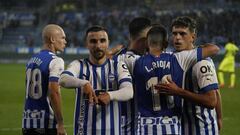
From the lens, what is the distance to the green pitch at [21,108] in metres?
12.0

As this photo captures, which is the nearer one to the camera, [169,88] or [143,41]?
[169,88]

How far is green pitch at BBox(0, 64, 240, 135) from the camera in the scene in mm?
11953

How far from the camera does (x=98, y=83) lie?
533 centimetres

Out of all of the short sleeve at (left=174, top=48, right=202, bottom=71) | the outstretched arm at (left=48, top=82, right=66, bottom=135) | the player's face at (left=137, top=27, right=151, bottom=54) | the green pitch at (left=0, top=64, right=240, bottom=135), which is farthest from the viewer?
the green pitch at (left=0, top=64, right=240, bottom=135)

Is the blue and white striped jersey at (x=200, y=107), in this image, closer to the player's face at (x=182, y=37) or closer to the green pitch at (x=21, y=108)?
the player's face at (x=182, y=37)

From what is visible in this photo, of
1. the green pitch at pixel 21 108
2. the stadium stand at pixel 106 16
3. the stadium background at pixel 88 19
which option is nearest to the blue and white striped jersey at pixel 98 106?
the green pitch at pixel 21 108

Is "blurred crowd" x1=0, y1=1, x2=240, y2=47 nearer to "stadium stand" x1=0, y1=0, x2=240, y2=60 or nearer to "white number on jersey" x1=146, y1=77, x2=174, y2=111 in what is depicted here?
"stadium stand" x1=0, y1=0, x2=240, y2=60

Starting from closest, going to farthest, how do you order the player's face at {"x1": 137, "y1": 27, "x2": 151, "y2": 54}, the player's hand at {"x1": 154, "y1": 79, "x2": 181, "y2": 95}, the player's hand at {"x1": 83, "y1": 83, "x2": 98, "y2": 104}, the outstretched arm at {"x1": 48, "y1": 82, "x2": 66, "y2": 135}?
the player's hand at {"x1": 83, "y1": 83, "x2": 98, "y2": 104}, the player's hand at {"x1": 154, "y1": 79, "x2": 181, "y2": 95}, the player's face at {"x1": 137, "y1": 27, "x2": 151, "y2": 54}, the outstretched arm at {"x1": 48, "y1": 82, "x2": 66, "y2": 135}

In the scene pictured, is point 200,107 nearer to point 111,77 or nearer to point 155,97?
point 155,97

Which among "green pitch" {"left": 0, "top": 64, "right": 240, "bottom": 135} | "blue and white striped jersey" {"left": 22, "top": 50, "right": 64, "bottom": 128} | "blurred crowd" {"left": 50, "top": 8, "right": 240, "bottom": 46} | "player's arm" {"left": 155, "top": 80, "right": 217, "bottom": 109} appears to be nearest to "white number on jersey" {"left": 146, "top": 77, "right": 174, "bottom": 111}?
"player's arm" {"left": 155, "top": 80, "right": 217, "bottom": 109}

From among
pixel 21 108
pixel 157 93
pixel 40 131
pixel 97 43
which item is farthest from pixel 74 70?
pixel 21 108

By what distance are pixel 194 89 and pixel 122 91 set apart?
0.89 m

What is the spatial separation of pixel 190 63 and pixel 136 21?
1.02 m

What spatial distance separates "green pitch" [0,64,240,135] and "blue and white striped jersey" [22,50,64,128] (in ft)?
15.0
